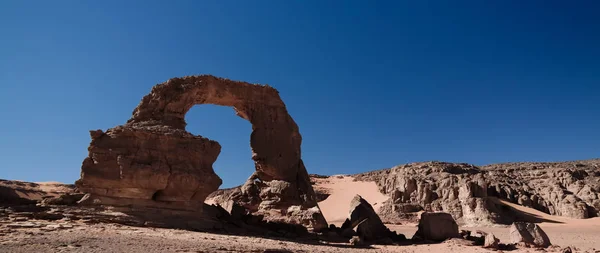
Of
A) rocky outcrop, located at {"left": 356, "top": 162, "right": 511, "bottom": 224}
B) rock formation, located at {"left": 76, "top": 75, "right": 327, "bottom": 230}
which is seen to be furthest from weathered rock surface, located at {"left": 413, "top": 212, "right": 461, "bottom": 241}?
rocky outcrop, located at {"left": 356, "top": 162, "right": 511, "bottom": 224}

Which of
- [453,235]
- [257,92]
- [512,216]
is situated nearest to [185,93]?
[257,92]

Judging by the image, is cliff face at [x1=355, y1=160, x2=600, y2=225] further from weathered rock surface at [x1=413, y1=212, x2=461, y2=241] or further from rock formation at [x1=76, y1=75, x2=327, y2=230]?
rock formation at [x1=76, y1=75, x2=327, y2=230]

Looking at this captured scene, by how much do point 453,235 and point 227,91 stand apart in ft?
37.7

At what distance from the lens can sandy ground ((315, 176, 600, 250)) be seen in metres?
16.4

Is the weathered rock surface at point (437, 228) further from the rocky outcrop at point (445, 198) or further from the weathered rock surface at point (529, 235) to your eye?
the rocky outcrop at point (445, 198)

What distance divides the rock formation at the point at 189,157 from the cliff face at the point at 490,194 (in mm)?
9017

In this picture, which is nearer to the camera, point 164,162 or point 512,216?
point 164,162

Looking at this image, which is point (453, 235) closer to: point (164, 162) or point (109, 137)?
point (164, 162)

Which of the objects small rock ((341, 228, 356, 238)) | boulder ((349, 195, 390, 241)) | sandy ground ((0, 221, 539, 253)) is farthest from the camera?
small rock ((341, 228, 356, 238))

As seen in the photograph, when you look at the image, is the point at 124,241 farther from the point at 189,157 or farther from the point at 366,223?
the point at 366,223

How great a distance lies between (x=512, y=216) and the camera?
23.4 meters

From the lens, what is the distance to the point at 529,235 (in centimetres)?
1366

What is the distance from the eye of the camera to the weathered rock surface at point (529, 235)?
1329 centimetres

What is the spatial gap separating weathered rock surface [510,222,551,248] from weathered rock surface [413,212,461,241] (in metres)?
1.99
